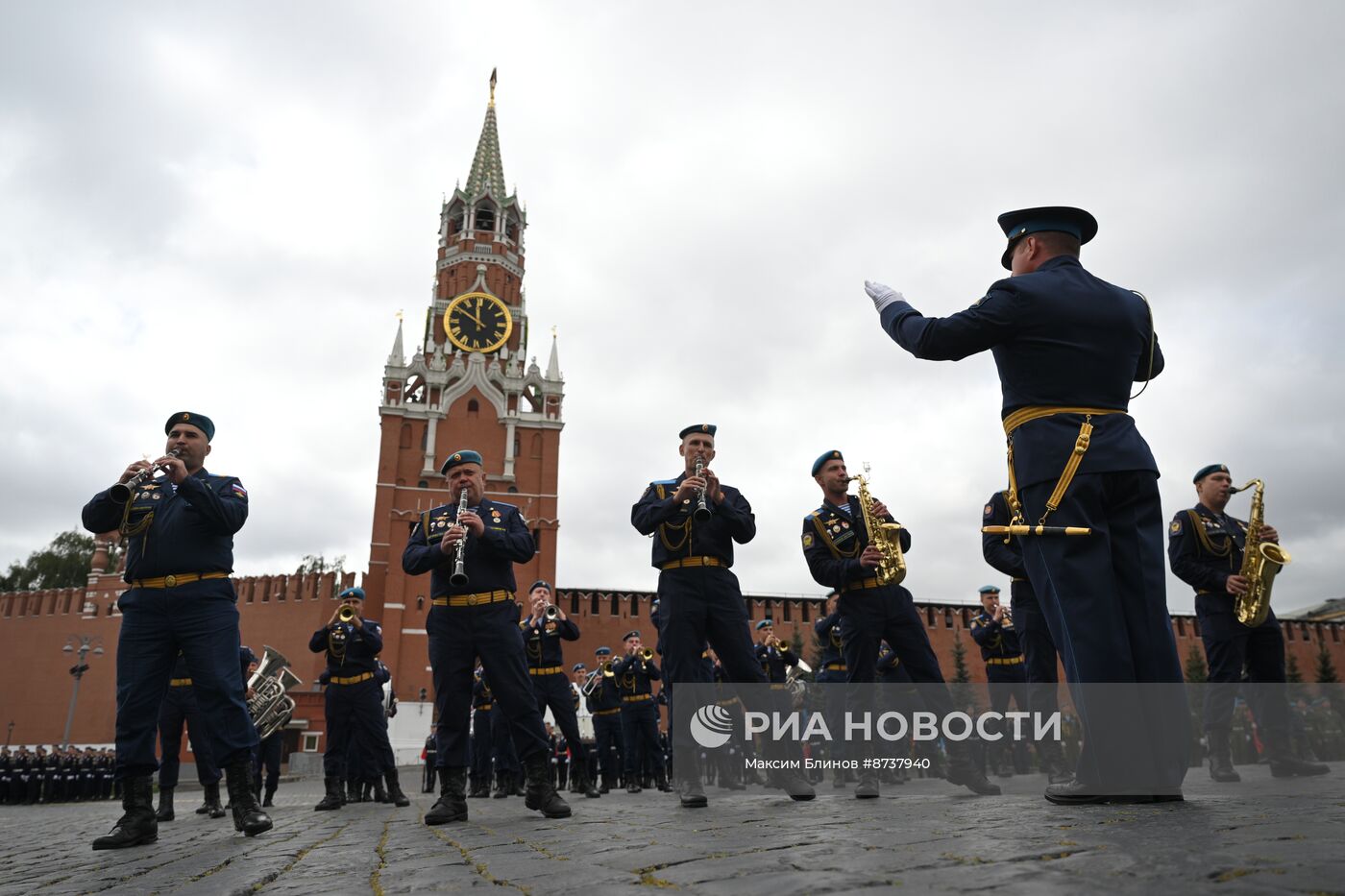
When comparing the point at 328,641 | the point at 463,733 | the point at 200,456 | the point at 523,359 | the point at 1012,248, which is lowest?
the point at 463,733

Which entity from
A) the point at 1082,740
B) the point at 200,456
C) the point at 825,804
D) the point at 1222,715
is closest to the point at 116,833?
the point at 200,456

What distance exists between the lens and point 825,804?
4.39 meters

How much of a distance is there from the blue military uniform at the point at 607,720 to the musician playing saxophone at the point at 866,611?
7725 millimetres

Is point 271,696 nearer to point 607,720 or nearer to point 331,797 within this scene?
point 331,797

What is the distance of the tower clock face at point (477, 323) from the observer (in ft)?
154

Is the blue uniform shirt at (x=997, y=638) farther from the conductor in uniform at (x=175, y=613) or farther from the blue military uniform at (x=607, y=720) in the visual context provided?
the conductor in uniform at (x=175, y=613)

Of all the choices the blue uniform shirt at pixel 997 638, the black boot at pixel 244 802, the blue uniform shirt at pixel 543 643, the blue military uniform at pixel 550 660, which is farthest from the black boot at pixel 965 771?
the blue uniform shirt at pixel 543 643

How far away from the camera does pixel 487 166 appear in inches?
2160

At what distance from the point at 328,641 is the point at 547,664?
2613mm

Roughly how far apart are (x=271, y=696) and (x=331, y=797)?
15.0 ft

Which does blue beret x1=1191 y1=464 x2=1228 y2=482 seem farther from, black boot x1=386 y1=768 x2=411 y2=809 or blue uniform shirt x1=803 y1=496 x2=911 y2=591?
black boot x1=386 y1=768 x2=411 y2=809

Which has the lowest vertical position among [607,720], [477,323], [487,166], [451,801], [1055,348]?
[607,720]

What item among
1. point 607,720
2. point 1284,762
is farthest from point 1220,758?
point 607,720

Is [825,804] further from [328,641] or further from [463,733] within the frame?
[328,641]
